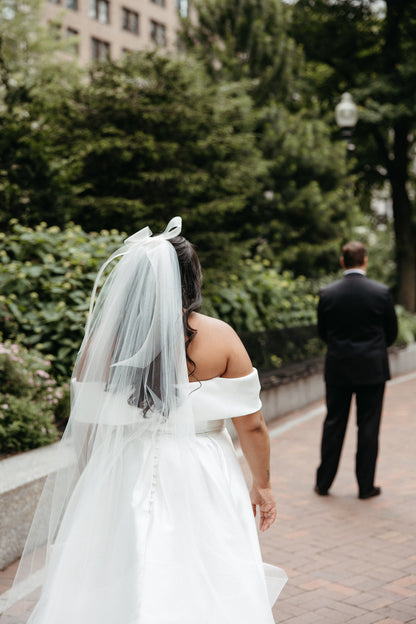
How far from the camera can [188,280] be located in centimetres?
285

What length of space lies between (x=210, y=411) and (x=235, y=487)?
0.32m

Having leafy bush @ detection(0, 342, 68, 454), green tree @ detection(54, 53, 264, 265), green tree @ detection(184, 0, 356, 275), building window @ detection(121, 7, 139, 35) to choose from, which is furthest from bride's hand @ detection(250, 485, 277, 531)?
building window @ detection(121, 7, 139, 35)

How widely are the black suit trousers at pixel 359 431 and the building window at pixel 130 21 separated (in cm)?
5156

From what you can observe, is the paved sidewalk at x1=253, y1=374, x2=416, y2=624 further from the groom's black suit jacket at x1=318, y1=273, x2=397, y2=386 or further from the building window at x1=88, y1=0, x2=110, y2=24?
the building window at x1=88, y1=0, x2=110, y2=24

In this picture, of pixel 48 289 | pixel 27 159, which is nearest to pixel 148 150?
pixel 27 159

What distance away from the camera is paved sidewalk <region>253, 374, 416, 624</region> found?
4039mm

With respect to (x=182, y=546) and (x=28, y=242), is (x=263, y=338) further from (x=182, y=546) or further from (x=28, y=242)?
(x=182, y=546)

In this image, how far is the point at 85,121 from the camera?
1182cm

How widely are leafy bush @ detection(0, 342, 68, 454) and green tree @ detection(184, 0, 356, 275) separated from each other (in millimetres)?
9867

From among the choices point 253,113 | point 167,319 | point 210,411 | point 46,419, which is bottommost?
point 46,419

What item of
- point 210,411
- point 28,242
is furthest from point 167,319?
point 28,242

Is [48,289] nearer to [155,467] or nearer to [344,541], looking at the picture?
[344,541]

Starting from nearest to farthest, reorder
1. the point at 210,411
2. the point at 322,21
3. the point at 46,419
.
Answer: the point at 210,411
the point at 46,419
the point at 322,21

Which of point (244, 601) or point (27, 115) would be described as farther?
point (27, 115)
